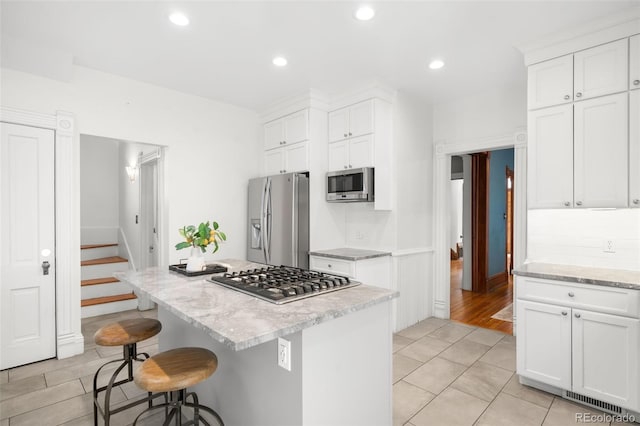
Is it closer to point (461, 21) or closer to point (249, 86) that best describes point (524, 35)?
point (461, 21)

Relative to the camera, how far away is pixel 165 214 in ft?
13.0

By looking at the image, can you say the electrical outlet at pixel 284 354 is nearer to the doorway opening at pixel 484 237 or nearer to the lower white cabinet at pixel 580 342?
the lower white cabinet at pixel 580 342

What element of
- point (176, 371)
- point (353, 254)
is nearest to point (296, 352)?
point (176, 371)

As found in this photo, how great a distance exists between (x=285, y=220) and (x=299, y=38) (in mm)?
1923

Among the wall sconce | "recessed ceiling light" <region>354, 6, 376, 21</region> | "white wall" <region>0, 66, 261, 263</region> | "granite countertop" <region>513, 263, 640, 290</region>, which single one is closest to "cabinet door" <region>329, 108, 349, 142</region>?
"white wall" <region>0, 66, 261, 263</region>

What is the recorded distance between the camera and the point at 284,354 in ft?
4.96

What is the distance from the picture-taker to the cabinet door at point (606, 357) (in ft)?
6.91

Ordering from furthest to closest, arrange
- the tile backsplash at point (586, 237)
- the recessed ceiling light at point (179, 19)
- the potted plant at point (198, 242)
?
the tile backsplash at point (586, 237) → the recessed ceiling light at point (179, 19) → the potted plant at point (198, 242)

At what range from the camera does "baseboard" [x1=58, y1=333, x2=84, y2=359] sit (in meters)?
3.13

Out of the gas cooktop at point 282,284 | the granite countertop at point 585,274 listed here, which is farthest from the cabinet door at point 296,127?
the granite countertop at point 585,274

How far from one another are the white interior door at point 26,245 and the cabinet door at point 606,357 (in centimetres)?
440

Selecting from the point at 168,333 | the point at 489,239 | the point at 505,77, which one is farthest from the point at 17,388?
the point at 489,239

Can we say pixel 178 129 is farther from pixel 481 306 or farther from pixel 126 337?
pixel 481 306

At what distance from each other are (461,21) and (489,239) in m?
4.31
